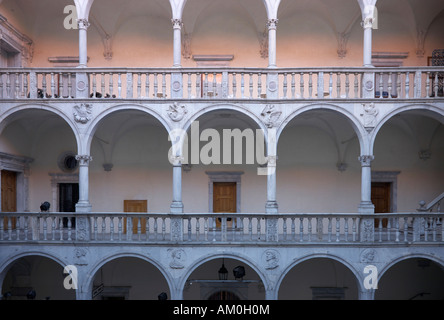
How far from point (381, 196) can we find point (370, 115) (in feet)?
12.7

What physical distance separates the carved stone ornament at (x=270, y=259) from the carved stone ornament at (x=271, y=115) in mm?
3404

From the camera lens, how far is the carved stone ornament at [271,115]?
10344 millimetres

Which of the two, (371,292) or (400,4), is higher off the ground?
(400,4)

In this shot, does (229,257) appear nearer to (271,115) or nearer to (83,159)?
(271,115)

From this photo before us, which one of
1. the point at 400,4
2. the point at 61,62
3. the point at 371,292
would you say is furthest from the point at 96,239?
the point at 400,4

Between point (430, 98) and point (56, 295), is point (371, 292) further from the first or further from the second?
point (56, 295)

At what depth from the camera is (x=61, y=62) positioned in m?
12.9

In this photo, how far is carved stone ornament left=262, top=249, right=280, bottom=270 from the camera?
10156 millimetres

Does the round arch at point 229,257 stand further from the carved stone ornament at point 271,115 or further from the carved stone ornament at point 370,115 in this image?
the carved stone ornament at point 370,115

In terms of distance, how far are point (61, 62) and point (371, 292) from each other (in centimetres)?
1195

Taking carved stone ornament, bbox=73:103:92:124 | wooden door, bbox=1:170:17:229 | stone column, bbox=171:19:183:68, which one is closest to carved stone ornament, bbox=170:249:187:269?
carved stone ornament, bbox=73:103:92:124

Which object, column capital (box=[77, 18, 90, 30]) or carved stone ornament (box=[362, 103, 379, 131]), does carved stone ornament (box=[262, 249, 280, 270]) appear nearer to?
carved stone ornament (box=[362, 103, 379, 131])

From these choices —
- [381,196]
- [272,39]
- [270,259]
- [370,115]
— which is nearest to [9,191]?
[270,259]

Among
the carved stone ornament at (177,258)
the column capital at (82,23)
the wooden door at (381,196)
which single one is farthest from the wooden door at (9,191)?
the wooden door at (381,196)
